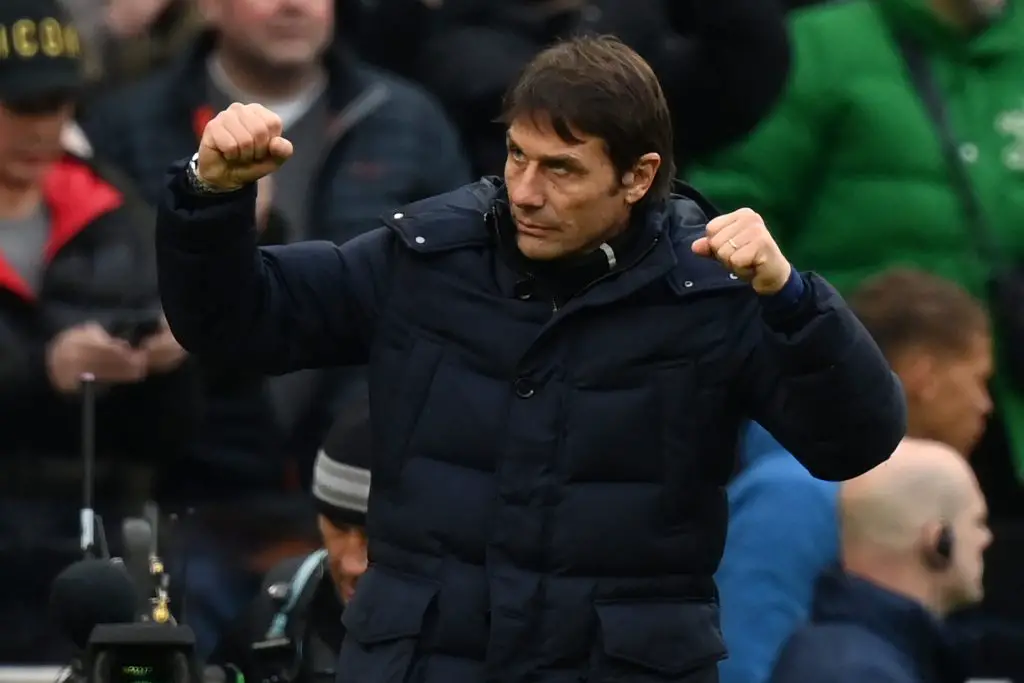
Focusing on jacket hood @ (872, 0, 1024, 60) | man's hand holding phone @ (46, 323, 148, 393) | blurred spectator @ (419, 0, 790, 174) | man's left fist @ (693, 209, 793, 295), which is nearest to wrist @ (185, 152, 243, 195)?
man's left fist @ (693, 209, 793, 295)

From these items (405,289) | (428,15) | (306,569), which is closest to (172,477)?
(306,569)

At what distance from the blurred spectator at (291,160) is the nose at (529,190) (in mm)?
1872

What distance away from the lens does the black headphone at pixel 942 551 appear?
4633 millimetres

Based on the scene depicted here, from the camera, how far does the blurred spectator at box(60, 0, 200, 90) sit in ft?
20.7

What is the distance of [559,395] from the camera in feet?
12.2

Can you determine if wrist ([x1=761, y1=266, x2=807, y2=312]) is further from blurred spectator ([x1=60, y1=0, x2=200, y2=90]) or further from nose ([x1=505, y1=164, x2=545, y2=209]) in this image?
blurred spectator ([x1=60, y1=0, x2=200, y2=90])

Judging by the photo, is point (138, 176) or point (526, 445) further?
point (138, 176)

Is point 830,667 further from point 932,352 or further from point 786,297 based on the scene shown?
point 932,352

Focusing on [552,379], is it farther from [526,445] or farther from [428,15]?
[428,15]

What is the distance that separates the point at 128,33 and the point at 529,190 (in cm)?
287

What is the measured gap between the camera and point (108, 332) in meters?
5.22

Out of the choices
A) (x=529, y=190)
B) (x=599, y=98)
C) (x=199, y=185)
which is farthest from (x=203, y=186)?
(x=599, y=98)

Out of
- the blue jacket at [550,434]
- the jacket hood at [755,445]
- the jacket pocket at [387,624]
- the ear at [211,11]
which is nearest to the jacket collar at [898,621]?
the blue jacket at [550,434]

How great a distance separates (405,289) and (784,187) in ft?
7.07
